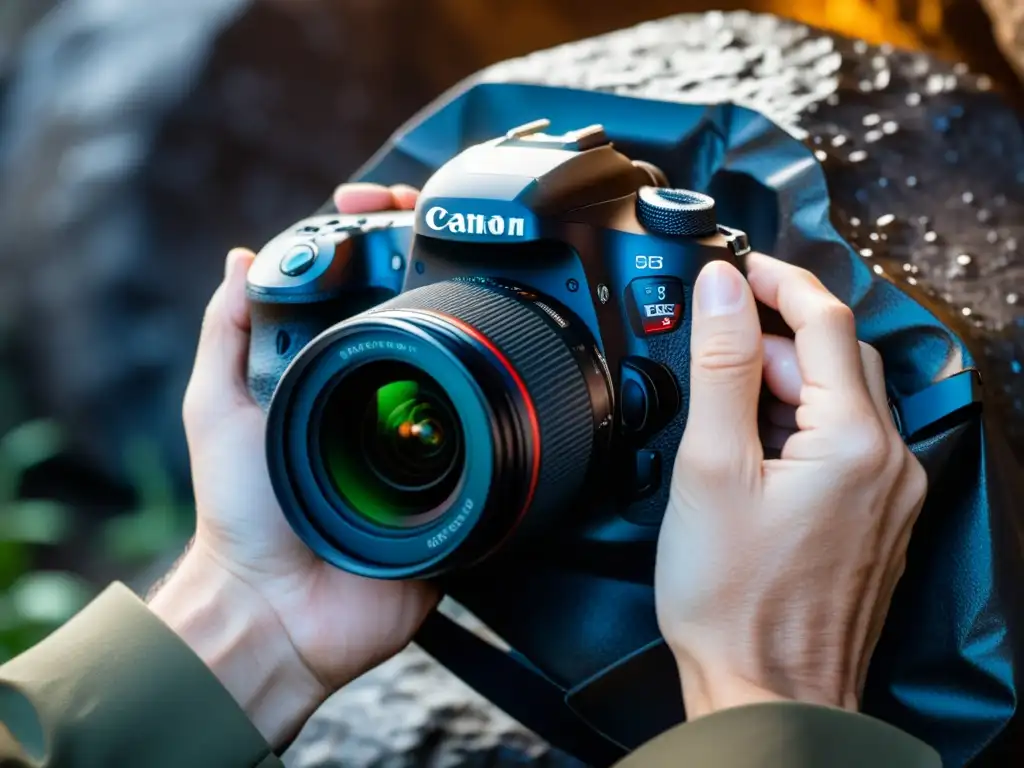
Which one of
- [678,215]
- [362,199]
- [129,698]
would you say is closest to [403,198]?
[362,199]

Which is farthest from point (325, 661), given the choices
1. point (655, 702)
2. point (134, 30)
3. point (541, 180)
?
point (134, 30)

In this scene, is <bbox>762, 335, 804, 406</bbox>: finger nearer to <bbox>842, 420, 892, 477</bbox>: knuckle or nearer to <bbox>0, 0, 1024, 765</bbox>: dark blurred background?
<bbox>842, 420, 892, 477</bbox>: knuckle

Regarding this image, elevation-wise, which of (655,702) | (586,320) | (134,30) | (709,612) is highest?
(134,30)

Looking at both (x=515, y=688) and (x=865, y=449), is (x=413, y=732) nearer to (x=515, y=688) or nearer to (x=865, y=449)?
(x=515, y=688)

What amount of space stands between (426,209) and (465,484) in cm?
16

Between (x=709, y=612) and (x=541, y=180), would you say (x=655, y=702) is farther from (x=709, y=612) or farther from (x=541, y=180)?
(x=541, y=180)

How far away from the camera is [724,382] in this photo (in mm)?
518

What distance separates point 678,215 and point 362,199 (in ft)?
0.82

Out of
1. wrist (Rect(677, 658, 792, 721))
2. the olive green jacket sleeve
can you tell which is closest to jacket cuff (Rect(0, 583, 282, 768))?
the olive green jacket sleeve

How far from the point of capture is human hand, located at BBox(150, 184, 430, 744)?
68 cm

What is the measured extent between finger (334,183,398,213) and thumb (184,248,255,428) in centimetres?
8

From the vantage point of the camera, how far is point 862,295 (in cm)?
66

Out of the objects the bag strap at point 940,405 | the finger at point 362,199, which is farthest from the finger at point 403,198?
the bag strap at point 940,405

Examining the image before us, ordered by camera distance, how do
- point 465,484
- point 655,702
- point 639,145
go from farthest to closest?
point 639,145
point 655,702
point 465,484
